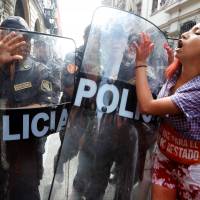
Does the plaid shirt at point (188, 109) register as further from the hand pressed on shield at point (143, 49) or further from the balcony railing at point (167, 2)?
the balcony railing at point (167, 2)

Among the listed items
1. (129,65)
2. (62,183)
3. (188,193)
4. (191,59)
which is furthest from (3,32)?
(188,193)

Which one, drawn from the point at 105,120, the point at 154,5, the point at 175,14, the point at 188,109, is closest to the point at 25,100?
the point at 105,120

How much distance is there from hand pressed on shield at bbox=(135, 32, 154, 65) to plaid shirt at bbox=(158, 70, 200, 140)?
22 centimetres

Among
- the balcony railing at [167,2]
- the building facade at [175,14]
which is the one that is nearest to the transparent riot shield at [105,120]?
the building facade at [175,14]

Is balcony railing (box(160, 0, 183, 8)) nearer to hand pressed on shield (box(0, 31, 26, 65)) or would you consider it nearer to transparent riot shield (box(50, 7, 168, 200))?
transparent riot shield (box(50, 7, 168, 200))

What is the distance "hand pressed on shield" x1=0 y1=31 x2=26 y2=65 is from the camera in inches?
69.9

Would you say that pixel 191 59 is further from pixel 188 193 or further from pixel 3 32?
pixel 3 32

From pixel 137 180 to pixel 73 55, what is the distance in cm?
71

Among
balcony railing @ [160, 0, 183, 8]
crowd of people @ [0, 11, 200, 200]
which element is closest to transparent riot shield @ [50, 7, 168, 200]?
crowd of people @ [0, 11, 200, 200]

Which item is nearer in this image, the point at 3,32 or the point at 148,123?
the point at 3,32

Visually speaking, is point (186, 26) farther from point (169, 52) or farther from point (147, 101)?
point (147, 101)

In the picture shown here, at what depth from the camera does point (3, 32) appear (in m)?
1.78

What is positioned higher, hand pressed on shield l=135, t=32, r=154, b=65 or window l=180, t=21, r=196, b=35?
window l=180, t=21, r=196, b=35

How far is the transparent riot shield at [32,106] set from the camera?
1.80 metres
